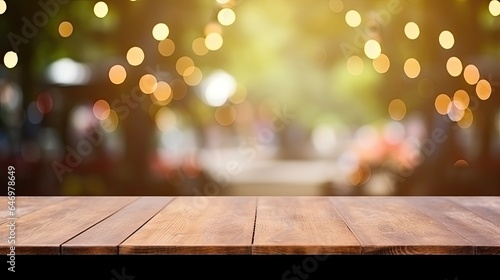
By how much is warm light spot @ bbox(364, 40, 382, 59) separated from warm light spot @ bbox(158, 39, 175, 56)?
97 centimetres

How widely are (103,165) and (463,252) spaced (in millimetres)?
2108

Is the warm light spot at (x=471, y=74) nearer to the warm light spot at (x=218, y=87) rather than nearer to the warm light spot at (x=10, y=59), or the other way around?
the warm light spot at (x=218, y=87)

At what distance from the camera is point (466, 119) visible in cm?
331

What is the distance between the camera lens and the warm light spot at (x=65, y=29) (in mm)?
3217

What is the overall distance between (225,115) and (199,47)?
1.23 feet

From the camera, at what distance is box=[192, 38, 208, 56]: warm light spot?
3160mm

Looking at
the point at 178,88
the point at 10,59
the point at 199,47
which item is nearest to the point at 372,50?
the point at 199,47

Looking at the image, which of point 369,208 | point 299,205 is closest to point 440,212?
point 369,208

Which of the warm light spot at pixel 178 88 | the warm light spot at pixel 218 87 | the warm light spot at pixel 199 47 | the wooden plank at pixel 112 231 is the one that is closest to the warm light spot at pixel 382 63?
the warm light spot at pixel 218 87

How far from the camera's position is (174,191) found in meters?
3.21

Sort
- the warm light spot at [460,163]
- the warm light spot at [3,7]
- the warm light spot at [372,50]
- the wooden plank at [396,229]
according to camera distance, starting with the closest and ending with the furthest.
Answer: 1. the wooden plank at [396,229]
2. the warm light spot at [3,7]
3. the warm light spot at [372,50]
4. the warm light spot at [460,163]

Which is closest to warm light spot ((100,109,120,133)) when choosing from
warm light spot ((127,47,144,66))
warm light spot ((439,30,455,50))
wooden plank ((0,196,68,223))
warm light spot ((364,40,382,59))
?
warm light spot ((127,47,144,66))

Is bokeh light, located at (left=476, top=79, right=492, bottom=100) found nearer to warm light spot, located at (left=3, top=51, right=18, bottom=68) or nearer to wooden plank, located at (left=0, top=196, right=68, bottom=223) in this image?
wooden plank, located at (left=0, top=196, right=68, bottom=223)

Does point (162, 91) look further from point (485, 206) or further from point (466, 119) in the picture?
point (485, 206)
